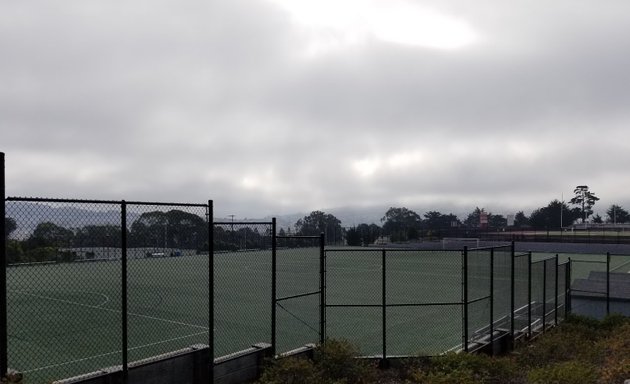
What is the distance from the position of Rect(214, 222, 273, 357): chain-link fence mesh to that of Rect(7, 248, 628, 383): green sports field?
7 cm

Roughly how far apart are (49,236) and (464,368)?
21.7ft

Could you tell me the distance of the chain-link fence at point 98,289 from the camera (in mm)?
6688

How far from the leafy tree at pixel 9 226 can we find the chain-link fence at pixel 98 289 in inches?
0.6

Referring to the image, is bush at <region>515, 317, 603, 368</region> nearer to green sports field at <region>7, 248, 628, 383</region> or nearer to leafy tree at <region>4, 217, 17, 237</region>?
green sports field at <region>7, 248, 628, 383</region>

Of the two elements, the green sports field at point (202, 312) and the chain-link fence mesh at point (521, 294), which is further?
the chain-link fence mesh at point (521, 294)

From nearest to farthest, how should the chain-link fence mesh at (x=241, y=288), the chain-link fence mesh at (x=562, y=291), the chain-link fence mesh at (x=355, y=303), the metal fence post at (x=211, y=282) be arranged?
the metal fence post at (x=211, y=282) → the chain-link fence mesh at (x=241, y=288) → the chain-link fence mesh at (x=355, y=303) → the chain-link fence mesh at (x=562, y=291)

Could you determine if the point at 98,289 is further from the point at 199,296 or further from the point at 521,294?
the point at 521,294

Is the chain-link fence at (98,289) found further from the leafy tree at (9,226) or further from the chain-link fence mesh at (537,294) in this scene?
the chain-link fence mesh at (537,294)

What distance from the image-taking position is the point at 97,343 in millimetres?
14141

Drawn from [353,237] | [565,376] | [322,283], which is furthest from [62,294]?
[353,237]

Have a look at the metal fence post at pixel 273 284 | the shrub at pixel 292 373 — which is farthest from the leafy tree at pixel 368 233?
the shrub at pixel 292 373

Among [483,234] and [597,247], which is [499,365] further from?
[483,234]

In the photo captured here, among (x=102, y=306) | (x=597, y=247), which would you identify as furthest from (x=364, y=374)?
(x=597, y=247)

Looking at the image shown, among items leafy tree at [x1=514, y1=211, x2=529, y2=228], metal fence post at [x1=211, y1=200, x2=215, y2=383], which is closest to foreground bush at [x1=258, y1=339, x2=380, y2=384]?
metal fence post at [x1=211, y1=200, x2=215, y2=383]
